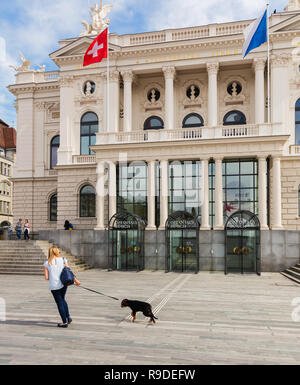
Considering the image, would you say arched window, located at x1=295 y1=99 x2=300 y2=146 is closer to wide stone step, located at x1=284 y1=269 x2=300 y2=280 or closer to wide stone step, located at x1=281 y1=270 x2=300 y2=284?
wide stone step, located at x1=284 y1=269 x2=300 y2=280

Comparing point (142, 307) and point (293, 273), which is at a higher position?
point (142, 307)

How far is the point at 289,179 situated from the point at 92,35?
2235 cm

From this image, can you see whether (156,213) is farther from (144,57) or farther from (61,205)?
(144,57)

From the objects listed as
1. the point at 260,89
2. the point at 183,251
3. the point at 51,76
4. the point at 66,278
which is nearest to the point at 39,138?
the point at 51,76

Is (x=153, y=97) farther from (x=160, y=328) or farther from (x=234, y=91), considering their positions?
(x=160, y=328)

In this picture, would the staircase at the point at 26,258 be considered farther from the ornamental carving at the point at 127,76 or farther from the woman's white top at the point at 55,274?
the ornamental carving at the point at 127,76

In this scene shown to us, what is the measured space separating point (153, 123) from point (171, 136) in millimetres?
6308

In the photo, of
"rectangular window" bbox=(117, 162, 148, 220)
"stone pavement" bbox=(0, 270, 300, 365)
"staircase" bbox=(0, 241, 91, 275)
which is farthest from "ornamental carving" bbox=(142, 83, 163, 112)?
"stone pavement" bbox=(0, 270, 300, 365)

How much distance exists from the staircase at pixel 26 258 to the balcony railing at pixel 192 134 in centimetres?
980

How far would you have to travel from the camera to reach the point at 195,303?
1521 centimetres

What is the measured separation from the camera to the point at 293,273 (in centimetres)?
2455

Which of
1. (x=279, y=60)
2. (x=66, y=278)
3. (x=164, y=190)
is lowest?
(x=66, y=278)

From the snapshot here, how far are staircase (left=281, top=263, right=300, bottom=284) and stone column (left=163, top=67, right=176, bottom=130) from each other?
15394 millimetres
